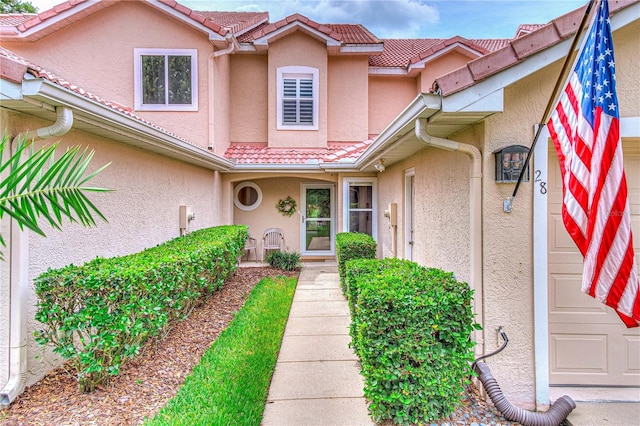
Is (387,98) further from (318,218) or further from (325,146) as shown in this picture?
(318,218)

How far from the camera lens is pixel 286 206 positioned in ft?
42.3

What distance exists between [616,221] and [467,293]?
55.1 inches

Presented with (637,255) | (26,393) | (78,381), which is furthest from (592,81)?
(26,393)

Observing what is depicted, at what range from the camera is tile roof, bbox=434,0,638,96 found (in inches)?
133

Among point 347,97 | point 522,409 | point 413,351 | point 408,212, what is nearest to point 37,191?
point 413,351

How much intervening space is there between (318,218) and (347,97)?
4.79 m

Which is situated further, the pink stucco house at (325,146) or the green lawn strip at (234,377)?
the pink stucco house at (325,146)

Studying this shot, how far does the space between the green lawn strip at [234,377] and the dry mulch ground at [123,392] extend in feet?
0.70

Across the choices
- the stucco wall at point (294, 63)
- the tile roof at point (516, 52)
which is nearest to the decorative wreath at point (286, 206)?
the stucco wall at point (294, 63)

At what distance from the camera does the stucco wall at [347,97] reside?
12.7 meters

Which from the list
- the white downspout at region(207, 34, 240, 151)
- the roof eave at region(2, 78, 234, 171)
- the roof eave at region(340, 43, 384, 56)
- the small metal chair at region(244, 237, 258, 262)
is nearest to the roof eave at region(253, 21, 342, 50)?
the roof eave at region(340, 43, 384, 56)

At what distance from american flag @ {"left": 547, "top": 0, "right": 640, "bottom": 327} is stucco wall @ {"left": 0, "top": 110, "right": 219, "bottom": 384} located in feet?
18.3

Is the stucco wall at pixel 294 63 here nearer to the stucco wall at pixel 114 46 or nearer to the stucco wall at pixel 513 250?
the stucco wall at pixel 114 46

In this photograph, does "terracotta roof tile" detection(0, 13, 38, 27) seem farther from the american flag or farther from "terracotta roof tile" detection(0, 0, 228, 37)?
the american flag
